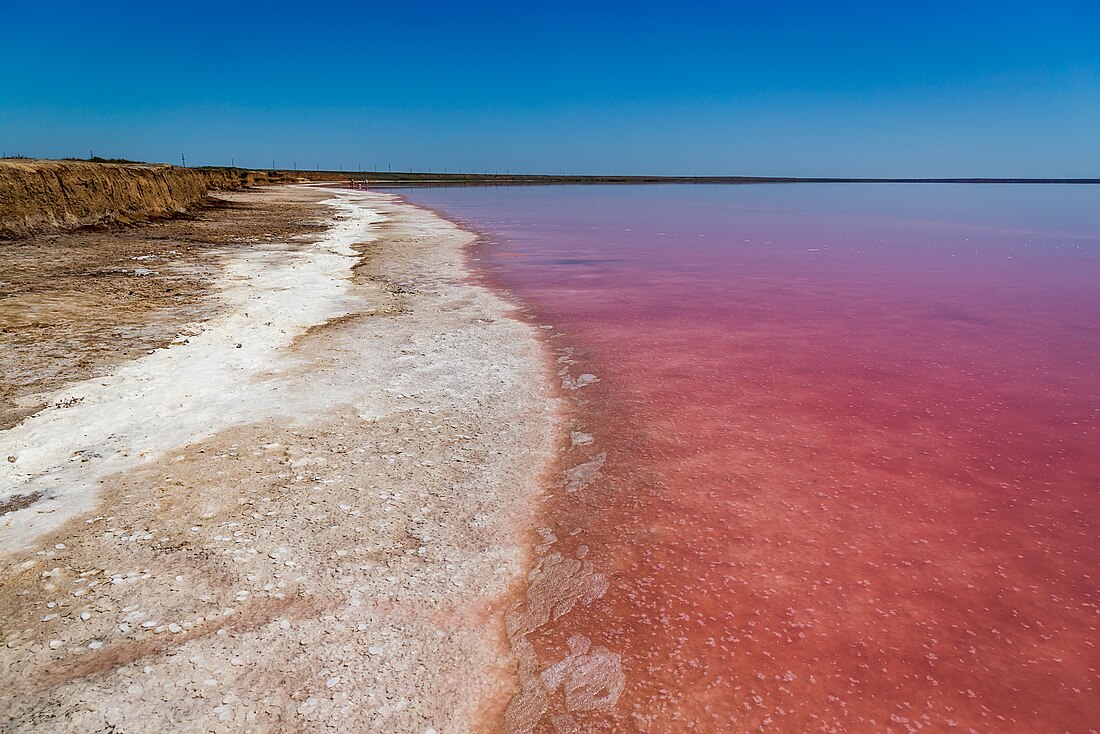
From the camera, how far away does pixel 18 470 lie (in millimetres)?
4082

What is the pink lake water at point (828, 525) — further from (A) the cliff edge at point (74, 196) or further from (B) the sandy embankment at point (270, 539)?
(A) the cliff edge at point (74, 196)

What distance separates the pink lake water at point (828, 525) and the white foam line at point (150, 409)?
2.78 meters

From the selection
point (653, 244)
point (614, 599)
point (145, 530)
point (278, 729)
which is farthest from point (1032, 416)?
point (653, 244)

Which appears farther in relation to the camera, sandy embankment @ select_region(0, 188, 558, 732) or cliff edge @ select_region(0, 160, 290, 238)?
cliff edge @ select_region(0, 160, 290, 238)

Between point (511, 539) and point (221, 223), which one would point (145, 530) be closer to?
point (511, 539)

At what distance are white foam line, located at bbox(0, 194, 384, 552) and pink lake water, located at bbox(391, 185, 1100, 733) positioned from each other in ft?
9.11

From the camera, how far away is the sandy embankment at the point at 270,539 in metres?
2.54

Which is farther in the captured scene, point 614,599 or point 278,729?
point 614,599

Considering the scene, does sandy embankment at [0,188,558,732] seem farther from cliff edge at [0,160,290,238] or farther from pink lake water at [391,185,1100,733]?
cliff edge at [0,160,290,238]

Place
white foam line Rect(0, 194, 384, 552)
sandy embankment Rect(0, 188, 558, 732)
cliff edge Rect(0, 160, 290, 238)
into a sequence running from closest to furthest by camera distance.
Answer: sandy embankment Rect(0, 188, 558, 732) < white foam line Rect(0, 194, 384, 552) < cliff edge Rect(0, 160, 290, 238)

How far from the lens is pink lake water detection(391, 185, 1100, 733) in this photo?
2635mm

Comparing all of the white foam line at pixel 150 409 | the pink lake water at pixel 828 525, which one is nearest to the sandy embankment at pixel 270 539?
the white foam line at pixel 150 409

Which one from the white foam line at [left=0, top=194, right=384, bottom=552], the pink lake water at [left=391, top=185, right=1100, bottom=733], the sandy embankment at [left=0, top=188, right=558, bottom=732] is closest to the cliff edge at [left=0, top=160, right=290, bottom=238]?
the white foam line at [left=0, top=194, right=384, bottom=552]

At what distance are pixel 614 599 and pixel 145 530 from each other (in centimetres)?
259
